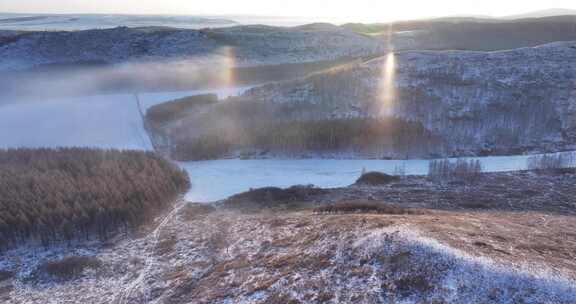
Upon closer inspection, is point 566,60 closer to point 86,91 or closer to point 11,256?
point 11,256

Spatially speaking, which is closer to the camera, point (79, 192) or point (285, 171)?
point (79, 192)

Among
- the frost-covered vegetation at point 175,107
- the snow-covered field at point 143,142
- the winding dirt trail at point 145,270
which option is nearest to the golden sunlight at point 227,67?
the snow-covered field at point 143,142

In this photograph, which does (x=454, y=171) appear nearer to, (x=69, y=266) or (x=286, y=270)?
(x=286, y=270)

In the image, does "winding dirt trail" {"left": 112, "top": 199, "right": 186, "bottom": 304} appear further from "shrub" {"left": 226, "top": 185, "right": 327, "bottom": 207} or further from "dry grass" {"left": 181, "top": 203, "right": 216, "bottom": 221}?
"shrub" {"left": 226, "top": 185, "right": 327, "bottom": 207}

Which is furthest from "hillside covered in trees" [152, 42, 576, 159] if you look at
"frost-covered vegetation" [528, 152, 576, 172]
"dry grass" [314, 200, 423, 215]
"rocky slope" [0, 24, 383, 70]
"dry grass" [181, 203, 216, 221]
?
"rocky slope" [0, 24, 383, 70]

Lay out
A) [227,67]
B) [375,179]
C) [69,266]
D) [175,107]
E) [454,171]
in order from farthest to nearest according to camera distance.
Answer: [227,67] < [175,107] < [454,171] < [375,179] < [69,266]

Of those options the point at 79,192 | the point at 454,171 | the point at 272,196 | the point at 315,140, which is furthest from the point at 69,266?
the point at 454,171

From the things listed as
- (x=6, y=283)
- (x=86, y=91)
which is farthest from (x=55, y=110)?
(x=6, y=283)
